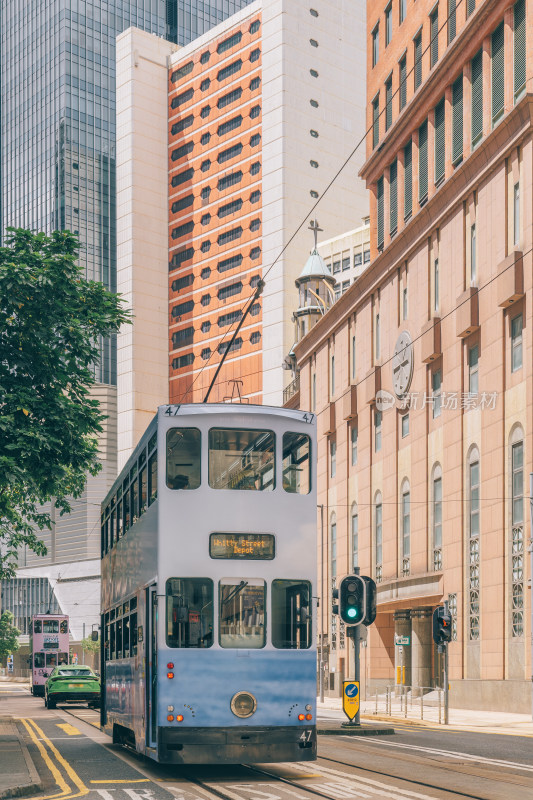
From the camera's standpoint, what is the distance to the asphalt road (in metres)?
13.8

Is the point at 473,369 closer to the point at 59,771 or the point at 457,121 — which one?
the point at 457,121

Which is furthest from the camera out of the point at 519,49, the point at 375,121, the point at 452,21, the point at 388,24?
the point at 375,121

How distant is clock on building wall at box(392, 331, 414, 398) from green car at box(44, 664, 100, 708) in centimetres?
2029

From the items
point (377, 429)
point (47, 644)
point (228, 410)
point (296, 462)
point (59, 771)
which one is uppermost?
point (377, 429)

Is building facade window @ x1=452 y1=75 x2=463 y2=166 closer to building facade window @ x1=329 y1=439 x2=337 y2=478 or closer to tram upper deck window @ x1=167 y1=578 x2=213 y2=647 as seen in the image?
building facade window @ x1=329 y1=439 x2=337 y2=478

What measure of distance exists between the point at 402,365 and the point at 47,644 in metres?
23.7

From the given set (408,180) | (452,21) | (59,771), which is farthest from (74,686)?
(452,21)

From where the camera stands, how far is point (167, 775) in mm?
16500

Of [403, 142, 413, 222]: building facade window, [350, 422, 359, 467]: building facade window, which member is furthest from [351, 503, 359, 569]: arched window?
[403, 142, 413, 222]: building facade window

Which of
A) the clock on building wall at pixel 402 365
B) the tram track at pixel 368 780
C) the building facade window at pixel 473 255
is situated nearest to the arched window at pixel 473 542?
the building facade window at pixel 473 255

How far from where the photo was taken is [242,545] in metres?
→ 15.3

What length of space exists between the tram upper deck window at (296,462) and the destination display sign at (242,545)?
84 cm

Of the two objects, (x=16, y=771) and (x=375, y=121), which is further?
(x=375, y=121)

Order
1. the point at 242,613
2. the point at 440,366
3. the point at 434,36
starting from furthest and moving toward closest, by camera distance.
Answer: the point at 434,36, the point at 440,366, the point at 242,613
